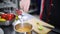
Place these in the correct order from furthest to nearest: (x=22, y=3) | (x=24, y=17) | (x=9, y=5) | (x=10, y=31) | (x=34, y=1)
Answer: (x=34, y=1) → (x=9, y=5) → (x=24, y=17) → (x=22, y=3) → (x=10, y=31)

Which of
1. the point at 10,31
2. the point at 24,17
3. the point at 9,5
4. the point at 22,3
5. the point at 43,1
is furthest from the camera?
the point at 43,1

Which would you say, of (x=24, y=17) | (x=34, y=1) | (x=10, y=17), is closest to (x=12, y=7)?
(x=24, y=17)

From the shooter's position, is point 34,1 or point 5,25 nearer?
point 5,25

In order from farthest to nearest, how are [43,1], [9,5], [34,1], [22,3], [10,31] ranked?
[34,1] → [43,1] → [9,5] → [22,3] → [10,31]

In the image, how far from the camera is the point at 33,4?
2008 mm

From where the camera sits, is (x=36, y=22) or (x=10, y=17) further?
(x=36, y=22)

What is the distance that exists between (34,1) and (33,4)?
0.05m

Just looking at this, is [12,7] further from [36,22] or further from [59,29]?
[59,29]

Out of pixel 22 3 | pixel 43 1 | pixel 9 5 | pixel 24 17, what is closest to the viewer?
pixel 22 3

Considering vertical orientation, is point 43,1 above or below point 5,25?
above

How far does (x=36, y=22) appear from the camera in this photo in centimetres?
113

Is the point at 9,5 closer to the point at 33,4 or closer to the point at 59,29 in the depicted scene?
the point at 59,29

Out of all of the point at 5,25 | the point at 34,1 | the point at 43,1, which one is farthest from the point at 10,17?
the point at 34,1

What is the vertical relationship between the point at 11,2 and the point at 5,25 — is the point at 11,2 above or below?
above
